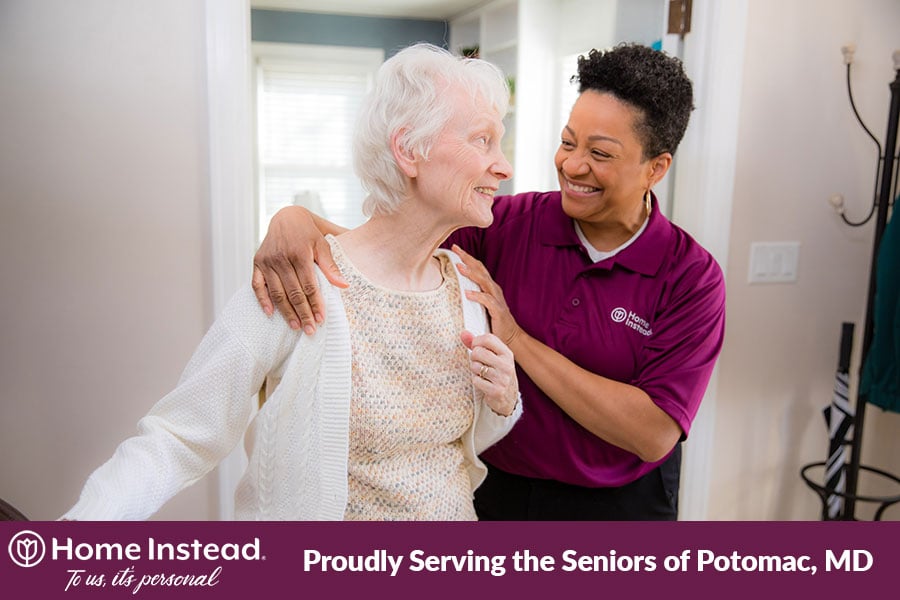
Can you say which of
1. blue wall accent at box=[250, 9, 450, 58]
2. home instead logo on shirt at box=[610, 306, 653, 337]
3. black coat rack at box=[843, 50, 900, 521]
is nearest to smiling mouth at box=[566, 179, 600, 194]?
home instead logo on shirt at box=[610, 306, 653, 337]

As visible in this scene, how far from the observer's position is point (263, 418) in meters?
1.03

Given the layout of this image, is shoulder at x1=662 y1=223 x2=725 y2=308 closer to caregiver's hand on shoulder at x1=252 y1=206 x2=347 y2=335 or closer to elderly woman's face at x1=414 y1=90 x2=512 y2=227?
elderly woman's face at x1=414 y1=90 x2=512 y2=227

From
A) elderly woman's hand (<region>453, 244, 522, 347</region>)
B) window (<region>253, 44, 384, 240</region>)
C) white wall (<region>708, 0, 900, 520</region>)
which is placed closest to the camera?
elderly woman's hand (<region>453, 244, 522, 347</region>)

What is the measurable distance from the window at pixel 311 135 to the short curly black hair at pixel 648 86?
2857mm

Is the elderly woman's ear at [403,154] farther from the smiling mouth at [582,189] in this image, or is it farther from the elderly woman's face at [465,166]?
the smiling mouth at [582,189]

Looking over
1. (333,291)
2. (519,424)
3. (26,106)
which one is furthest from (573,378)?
(26,106)

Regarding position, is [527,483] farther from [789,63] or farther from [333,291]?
[789,63]

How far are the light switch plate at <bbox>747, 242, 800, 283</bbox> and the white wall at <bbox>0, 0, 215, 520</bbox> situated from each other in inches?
57.0

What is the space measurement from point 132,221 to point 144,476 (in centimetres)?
82

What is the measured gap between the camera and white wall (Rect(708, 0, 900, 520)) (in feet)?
6.23

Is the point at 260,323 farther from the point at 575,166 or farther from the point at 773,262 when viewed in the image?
the point at 773,262

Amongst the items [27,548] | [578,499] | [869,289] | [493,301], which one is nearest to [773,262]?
[869,289]

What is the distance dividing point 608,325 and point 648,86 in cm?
43

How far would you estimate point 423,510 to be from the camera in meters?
1.07
